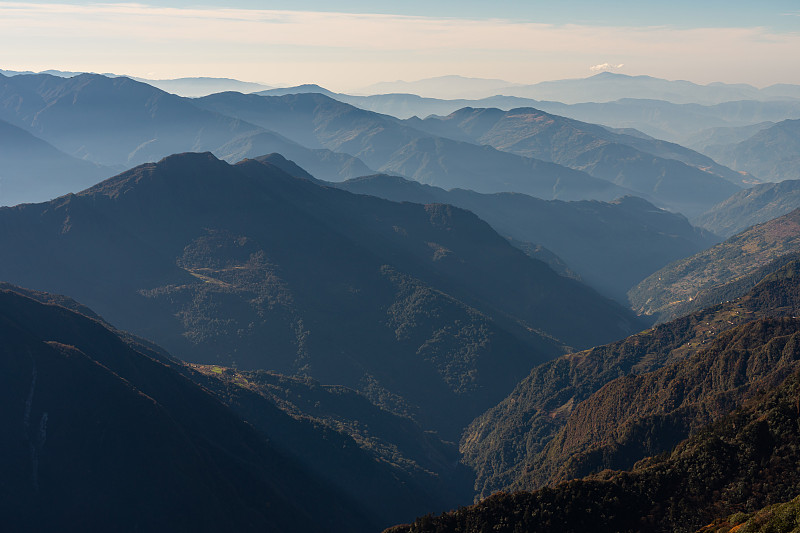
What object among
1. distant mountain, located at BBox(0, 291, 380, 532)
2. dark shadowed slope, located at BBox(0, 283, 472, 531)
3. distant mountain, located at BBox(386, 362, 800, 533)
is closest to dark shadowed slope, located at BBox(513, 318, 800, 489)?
dark shadowed slope, located at BBox(0, 283, 472, 531)

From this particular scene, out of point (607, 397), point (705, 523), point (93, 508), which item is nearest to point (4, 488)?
point (93, 508)

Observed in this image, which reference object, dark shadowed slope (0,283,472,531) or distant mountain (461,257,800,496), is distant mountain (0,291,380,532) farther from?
distant mountain (461,257,800,496)

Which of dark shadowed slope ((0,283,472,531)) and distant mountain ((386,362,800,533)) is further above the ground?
distant mountain ((386,362,800,533))

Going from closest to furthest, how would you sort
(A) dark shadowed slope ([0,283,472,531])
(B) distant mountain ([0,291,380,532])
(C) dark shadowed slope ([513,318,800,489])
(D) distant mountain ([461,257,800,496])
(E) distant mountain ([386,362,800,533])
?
1. (E) distant mountain ([386,362,800,533])
2. (B) distant mountain ([0,291,380,532])
3. (C) dark shadowed slope ([513,318,800,489])
4. (A) dark shadowed slope ([0,283,472,531])
5. (D) distant mountain ([461,257,800,496])

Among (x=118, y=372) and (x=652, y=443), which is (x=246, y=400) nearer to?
(x=118, y=372)

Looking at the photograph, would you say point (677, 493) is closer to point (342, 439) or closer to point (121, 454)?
point (121, 454)
